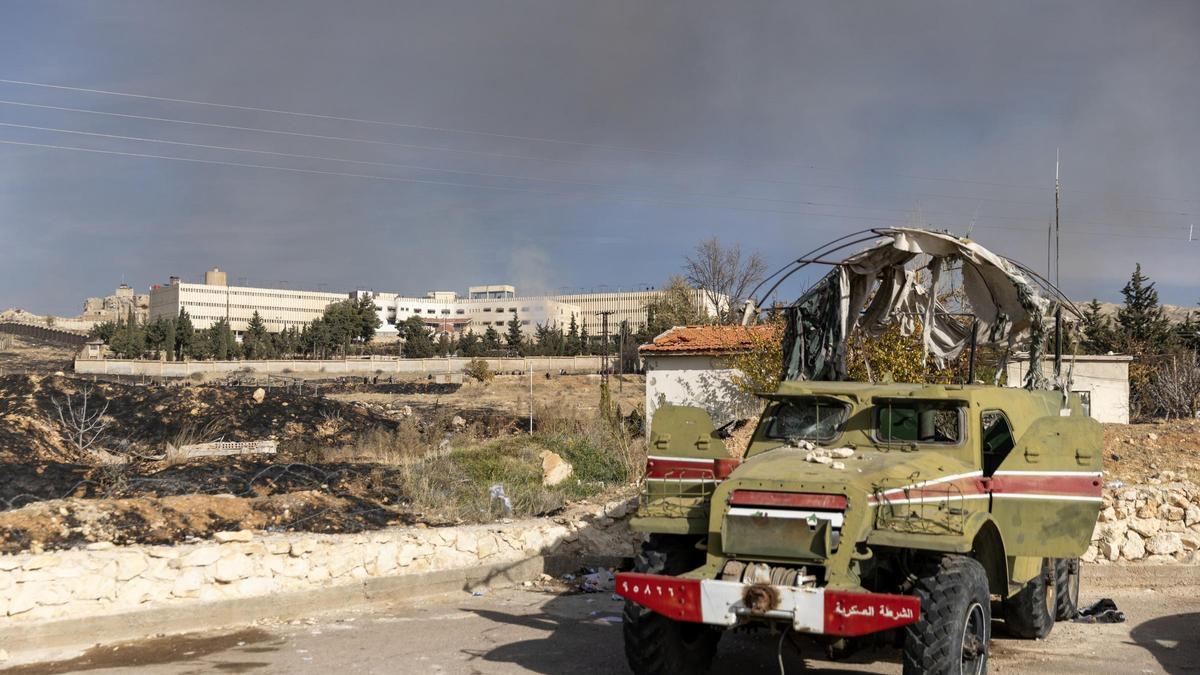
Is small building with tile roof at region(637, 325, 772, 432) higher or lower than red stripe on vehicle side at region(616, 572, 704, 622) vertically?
higher

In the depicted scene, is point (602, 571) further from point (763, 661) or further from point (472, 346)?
point (472, 346)

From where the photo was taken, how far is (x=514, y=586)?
1217 cm

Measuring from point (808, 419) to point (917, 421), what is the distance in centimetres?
90

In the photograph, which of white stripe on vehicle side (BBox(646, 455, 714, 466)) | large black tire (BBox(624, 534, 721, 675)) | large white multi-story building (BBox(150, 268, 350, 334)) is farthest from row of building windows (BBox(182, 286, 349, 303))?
large black tire (BBox(624, 534, 721, 675))

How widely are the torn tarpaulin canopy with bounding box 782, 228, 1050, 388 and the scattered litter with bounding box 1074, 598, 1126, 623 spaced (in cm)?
238

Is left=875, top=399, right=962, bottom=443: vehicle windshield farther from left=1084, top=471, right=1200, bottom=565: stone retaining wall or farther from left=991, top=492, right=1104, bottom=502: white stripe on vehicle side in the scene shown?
left=1084, top=471, right=1200, bottom=565: stone retaining wall

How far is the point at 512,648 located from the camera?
29.8 ft

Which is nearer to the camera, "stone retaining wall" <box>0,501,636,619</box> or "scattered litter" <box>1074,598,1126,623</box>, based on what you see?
"stone retaining wall" <box>0,501,636,619</box>

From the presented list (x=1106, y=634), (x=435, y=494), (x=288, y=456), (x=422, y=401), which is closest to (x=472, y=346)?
(x=422, y=401)

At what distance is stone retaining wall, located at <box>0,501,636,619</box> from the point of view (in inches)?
364

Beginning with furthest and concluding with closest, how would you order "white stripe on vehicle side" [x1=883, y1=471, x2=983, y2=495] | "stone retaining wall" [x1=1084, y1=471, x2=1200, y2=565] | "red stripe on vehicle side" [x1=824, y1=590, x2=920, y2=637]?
"stone retaining wall" [x1=1084, y1=471, x2=1200, y2=565] → "white stripe on vehicle side" [x1=883, y1=471, x2=983, y2=495] → "red stripe on vehicle side" [x1=824, y1=590, x2=920, y2=637]

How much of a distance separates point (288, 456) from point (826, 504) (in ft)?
51.2

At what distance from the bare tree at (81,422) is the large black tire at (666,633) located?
45.3 feet

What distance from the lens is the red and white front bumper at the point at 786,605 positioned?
6.34 meters
